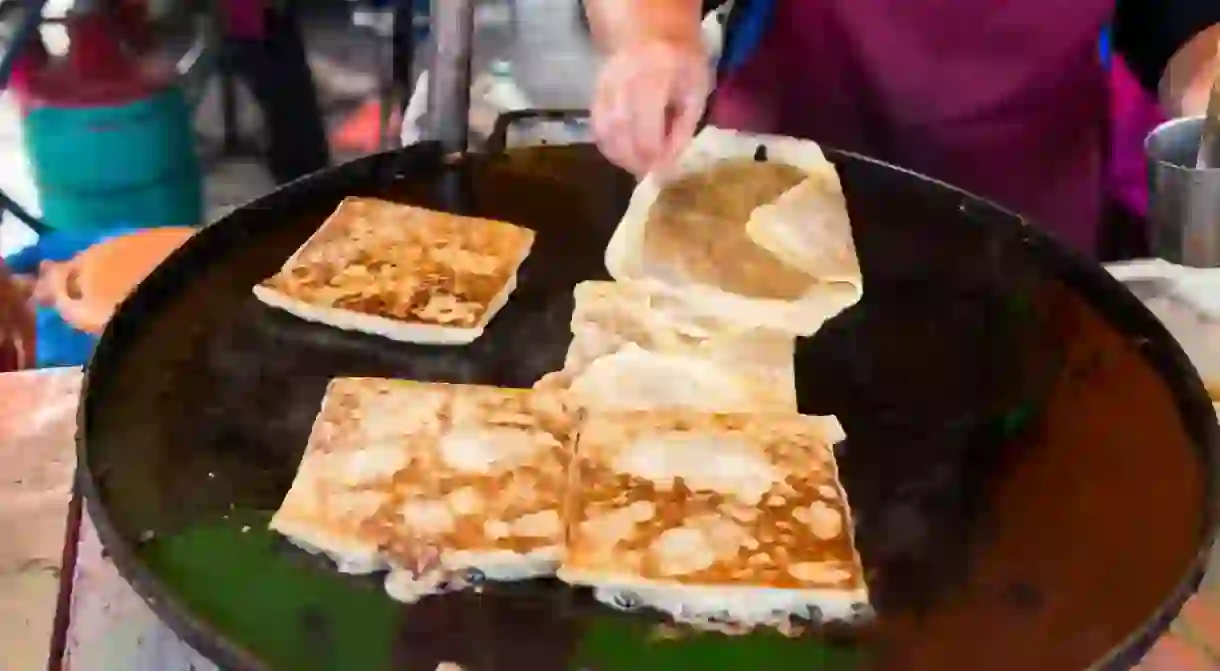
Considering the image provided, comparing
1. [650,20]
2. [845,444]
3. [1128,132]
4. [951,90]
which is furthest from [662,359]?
[1128,132]

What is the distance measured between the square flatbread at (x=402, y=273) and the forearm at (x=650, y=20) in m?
0.20

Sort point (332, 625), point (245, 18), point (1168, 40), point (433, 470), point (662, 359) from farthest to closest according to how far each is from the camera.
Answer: point (245, 18) → point (1168, 40) → point (662, 359) → point (433, 470) → point (332, 625)

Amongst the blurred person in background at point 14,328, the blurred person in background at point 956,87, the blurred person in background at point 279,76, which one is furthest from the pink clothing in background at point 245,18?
the blurred person in background at point 956,87

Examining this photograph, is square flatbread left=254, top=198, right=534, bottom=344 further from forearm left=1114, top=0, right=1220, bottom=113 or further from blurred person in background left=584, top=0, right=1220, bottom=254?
forearm left=1114, top=0, right=1220, bottom=113

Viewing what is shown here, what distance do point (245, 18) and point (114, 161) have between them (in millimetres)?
425

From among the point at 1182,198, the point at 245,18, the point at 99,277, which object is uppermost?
the point at 1182,198

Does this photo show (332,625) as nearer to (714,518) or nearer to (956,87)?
(714,518)

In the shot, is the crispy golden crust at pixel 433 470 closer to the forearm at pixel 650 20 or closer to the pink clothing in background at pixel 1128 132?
the forearm at pixel 650 20

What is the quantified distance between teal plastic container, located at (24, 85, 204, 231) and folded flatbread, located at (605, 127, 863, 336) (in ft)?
4.53

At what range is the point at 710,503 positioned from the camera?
0.78 metres

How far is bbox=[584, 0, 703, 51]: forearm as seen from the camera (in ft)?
3.49

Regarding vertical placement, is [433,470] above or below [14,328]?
above

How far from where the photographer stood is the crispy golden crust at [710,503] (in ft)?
2.38

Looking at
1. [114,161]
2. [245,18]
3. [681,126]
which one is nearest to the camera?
[681,126]
